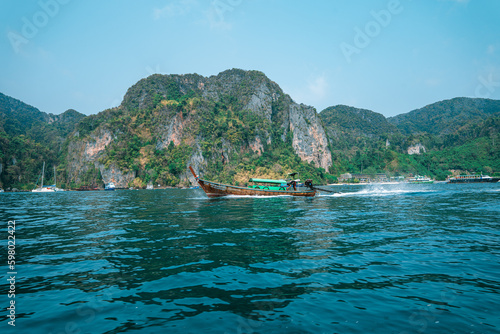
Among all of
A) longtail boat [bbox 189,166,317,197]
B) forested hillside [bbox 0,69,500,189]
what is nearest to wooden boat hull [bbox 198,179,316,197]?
longtail boat [bbox 189,166,317,197]

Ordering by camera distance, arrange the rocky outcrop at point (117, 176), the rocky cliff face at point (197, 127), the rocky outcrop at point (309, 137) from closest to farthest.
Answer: the rocky outcrop at point (117, 176) → the rocky cliff face at point (197, 127) → the rocky outcrop at point (309, 137)

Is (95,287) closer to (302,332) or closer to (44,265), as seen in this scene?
(44,265)

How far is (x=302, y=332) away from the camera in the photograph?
433 cm

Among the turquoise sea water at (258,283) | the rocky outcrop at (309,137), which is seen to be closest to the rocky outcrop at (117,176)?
the rocky outcrop at (309,137)

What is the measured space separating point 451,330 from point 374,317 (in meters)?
1.19

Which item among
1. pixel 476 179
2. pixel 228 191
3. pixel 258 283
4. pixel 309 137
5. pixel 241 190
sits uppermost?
pixel 309 137

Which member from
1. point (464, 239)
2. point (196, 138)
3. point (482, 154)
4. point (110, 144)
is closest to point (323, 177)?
point (196, 138)

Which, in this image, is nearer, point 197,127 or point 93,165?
point 93,165

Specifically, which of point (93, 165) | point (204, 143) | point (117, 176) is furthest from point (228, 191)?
point (93, 165)

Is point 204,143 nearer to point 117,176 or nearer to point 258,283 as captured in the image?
point 117,176

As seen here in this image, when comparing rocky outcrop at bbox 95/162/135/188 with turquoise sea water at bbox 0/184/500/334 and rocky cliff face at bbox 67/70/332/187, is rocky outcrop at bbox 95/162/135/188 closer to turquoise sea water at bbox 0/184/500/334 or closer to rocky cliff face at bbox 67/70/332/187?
rocky cliff face at bbox 67/70/332/187

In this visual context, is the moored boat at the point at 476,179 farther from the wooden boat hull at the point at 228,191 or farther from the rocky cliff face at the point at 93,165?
the rocky cliff face at the point at 93,165

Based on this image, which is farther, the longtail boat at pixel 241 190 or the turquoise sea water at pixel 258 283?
the longtail boat at pixel 241 190

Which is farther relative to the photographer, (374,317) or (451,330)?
(374,317)
